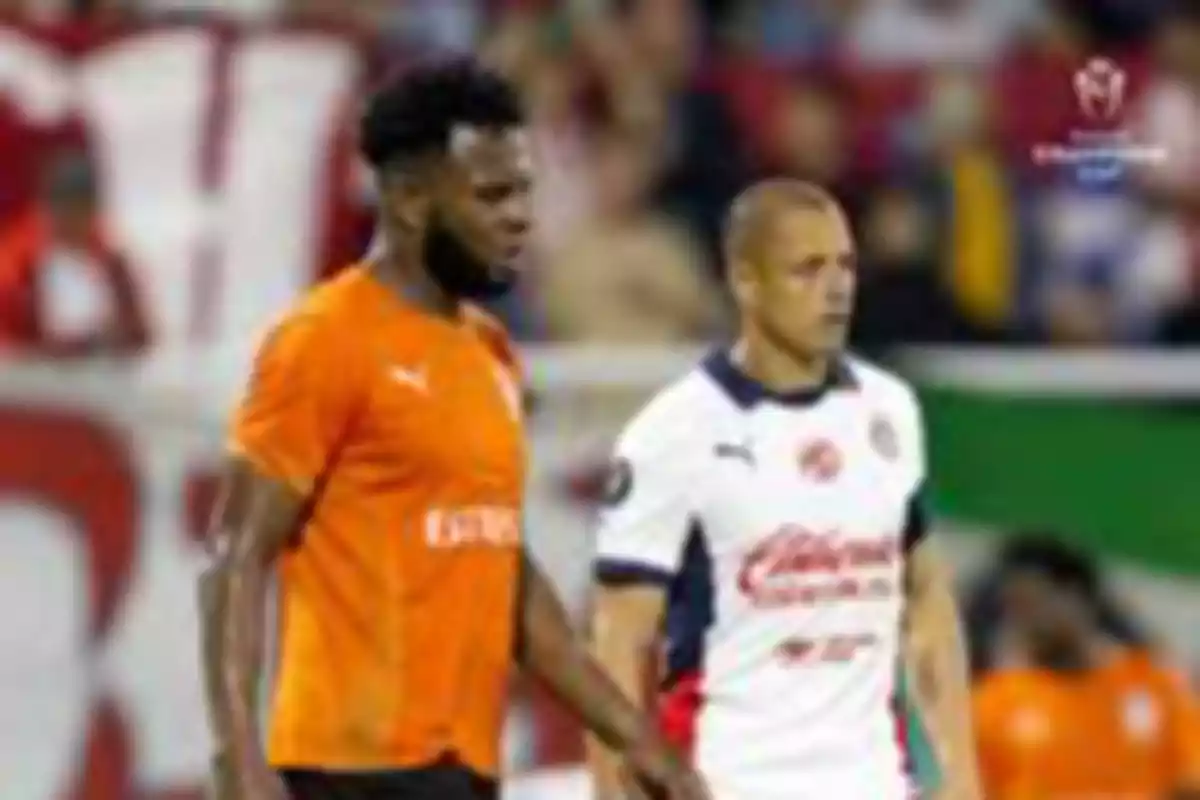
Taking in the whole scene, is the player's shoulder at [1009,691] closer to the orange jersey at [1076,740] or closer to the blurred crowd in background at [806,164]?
the orange jersey at [1076,740]

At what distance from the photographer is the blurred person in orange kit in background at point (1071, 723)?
1091cm

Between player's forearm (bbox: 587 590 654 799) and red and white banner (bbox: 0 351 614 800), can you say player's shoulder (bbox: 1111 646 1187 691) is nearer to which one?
red and white banner (bbox: 0 351 614 800)

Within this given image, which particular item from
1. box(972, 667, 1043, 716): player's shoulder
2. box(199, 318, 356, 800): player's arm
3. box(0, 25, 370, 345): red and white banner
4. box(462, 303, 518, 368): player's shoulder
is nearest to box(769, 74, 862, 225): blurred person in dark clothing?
box(0, 25, 370, 345): red and white banner

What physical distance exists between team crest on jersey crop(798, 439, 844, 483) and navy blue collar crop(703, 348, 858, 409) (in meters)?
0.10

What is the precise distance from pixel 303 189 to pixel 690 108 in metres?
1.30

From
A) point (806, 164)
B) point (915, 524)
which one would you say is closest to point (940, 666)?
point (915, 524)

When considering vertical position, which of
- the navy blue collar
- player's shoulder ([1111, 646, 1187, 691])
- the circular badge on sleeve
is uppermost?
the navy blue collar

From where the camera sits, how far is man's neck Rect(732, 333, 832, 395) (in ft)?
26.7

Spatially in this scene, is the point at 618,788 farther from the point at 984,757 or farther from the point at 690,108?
the point at 690,108

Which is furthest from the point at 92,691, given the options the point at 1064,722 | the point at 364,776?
the point at 364,776

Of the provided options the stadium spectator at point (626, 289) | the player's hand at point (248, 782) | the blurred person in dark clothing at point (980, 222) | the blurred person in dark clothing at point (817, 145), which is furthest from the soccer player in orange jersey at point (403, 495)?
the blurred person in dark clothing at point (817, 145)

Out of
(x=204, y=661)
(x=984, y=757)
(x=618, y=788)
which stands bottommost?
(x=984, y=757)

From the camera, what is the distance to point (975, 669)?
1109cm

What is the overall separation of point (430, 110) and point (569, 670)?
89 centimetres
